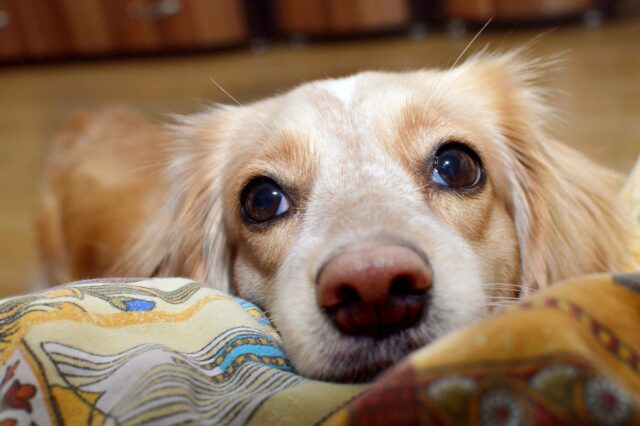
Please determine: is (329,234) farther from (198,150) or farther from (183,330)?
(198,150)

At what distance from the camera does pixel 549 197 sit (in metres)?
1.43

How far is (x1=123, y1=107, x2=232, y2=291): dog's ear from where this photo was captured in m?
1.51

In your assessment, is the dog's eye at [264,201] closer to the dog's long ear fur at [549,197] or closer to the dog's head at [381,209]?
the dog's head at [381,209]

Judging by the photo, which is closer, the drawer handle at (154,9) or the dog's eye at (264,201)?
the dog's eye at (264,201)

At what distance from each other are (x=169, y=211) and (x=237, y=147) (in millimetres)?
263

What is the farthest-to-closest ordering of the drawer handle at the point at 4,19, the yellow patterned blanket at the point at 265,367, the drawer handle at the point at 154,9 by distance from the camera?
the drawer handle at the point at 4,19
the drawer handle at the point at 154,9
the yellow patterned blanket at the point at 265,367

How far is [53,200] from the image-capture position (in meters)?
2.60

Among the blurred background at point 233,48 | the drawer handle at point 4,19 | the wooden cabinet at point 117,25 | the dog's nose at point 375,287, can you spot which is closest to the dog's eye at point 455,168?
the dog's nose at point 375,287

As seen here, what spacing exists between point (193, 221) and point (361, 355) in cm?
79

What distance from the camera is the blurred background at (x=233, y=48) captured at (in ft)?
14.1

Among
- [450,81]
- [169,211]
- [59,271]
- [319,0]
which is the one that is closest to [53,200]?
[59,271]

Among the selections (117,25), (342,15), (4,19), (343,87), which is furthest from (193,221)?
(4,19)

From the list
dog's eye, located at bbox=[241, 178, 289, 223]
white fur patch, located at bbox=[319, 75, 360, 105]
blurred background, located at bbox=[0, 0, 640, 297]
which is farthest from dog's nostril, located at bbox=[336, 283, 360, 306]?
A: blurred background, located at bbox=[0, 0, 640, 297]

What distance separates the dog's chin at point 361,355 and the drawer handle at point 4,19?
6.10 m
